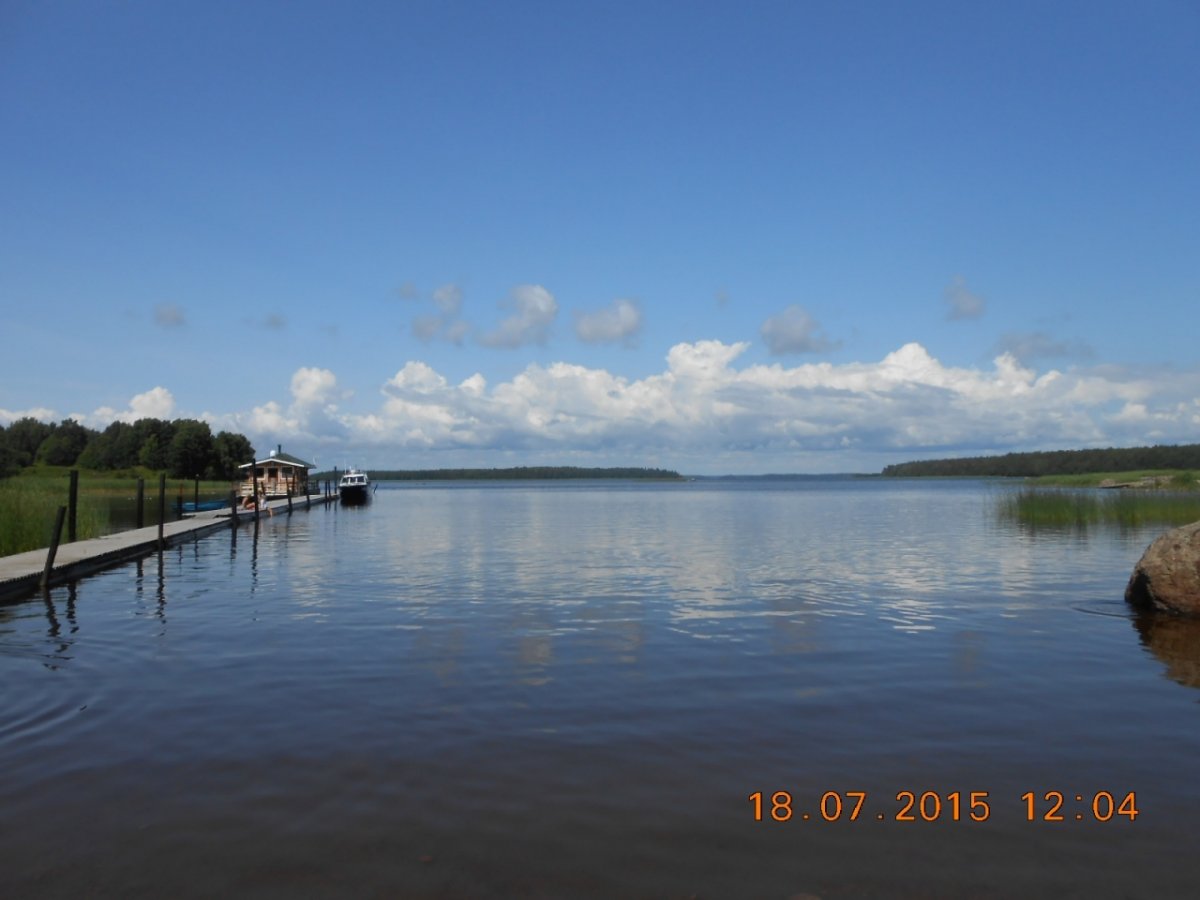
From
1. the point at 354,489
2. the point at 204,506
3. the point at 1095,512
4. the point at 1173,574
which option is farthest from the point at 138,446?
the point at 1173,574

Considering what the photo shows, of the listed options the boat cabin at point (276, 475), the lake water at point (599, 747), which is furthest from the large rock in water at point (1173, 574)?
the boat cabin at point (276, 475)

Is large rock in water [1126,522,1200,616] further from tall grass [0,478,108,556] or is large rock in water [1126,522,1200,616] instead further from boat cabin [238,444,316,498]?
boat cabin [238,444,316,498]

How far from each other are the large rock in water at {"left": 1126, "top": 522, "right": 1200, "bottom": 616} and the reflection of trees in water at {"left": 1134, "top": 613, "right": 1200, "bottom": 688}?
287 millimetres

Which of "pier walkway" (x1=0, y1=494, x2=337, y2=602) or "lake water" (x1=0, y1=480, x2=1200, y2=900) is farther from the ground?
"pier walkway" (x1=0, y1=494, x2=337, y2=602)

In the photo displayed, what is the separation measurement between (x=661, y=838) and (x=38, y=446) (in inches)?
7030

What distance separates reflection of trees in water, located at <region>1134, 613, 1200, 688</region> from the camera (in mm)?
12531

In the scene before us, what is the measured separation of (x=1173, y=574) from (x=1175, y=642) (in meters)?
2.66

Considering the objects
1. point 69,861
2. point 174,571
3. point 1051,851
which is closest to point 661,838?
point 1051,851

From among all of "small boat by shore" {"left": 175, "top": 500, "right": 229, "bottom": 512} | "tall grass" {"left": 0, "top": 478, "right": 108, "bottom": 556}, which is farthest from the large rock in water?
"small boat by shore" {"left": 175, "top": 500, "right": 229, "bottom": 512}

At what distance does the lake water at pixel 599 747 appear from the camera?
20.8 feet

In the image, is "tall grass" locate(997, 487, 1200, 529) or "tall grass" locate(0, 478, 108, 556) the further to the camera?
"tall grass" locate(997, 487, 1200, 529)
